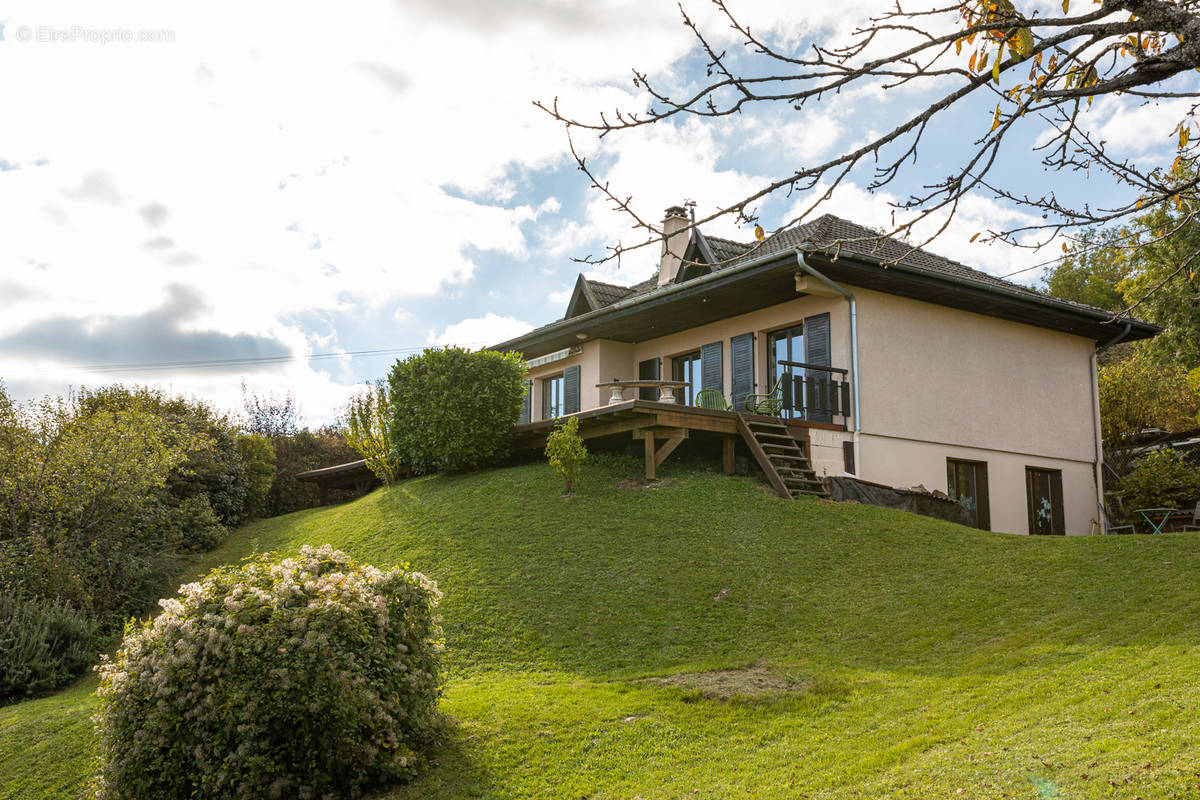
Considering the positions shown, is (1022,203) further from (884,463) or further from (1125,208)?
(884,463)

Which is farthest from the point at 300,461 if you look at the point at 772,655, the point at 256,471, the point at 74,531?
the point at 772,655

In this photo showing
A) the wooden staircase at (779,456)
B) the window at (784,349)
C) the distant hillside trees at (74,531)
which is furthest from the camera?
the window at (784,349)

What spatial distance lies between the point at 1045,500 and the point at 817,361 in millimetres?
5860

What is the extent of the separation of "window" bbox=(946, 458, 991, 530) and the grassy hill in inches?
165

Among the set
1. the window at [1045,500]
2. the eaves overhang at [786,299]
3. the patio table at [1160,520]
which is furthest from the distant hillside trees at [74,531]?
the patio table at [1160,520]

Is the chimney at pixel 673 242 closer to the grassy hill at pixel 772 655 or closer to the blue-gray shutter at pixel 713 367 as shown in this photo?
the blue-gray shutter at pixel 713 367

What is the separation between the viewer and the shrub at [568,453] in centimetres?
1452

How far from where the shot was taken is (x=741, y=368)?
18.7 metres

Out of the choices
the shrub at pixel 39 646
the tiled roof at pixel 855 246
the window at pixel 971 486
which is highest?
the tiled roof at pixel 855 246

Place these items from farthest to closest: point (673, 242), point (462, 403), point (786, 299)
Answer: point (673, 242), point (786, 299), point (462, 403)

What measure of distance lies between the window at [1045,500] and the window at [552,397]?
1070 cm

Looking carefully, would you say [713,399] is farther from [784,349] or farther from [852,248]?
[852,248]

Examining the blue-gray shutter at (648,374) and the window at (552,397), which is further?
the window at (552,397)

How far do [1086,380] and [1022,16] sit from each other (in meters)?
17.4
